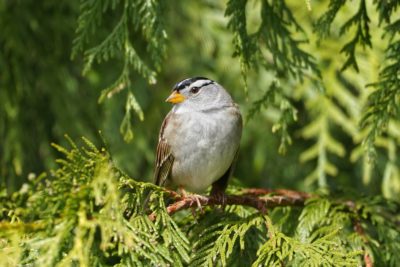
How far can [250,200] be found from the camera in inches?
80.1

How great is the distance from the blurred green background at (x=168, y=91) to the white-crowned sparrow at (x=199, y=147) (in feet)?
1.21

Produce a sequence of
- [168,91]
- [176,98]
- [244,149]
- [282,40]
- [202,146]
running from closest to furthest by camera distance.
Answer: [282,40] < [202,146] < [176,98] < [168,91] < [244,149]

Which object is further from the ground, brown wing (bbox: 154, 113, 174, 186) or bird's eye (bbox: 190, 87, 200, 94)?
bird's eye (bbox: 190, 87, 200, 94)

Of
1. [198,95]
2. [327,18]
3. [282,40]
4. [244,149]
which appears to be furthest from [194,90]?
[244,149]

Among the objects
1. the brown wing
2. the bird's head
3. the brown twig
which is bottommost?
the brown twig

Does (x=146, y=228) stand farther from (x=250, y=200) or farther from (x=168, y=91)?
(x=168, y=91)

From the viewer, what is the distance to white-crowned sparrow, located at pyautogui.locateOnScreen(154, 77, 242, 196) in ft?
8.18

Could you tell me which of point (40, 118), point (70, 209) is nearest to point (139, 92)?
point (40, 118)

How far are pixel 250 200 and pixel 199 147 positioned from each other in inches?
20.7

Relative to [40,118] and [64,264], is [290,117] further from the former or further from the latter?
[40,118]

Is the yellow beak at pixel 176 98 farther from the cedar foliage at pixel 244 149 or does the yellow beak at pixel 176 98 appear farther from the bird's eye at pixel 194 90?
the cedar foliage at pixel 244 149

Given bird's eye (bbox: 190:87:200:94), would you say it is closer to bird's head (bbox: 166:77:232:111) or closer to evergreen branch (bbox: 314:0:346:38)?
bird's head (bbox: 166:77:232:111)

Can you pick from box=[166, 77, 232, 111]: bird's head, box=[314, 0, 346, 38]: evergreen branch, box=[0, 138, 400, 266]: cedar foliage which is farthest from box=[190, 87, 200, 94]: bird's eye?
box=[314, 0, 346, 38]: evergreen branch

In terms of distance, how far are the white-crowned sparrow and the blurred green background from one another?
368 mm
